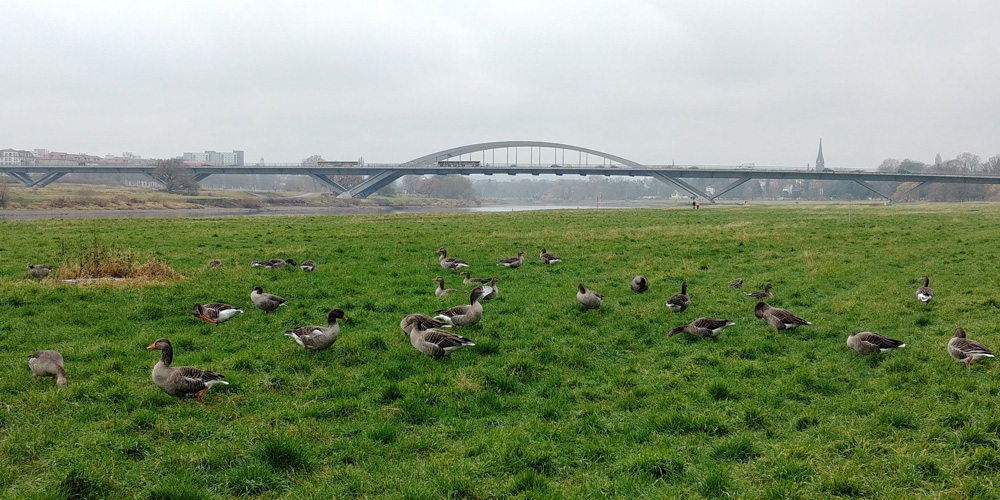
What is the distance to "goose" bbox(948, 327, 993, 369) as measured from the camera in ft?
27.3

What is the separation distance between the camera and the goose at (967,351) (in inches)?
328

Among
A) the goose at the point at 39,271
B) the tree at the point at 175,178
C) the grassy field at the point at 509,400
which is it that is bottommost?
the grassy field at the point at 509,400

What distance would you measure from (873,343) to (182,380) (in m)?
10.1

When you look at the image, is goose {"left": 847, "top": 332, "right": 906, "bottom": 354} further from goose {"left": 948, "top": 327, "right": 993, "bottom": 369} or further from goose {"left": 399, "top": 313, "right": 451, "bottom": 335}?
goose {"left": 399, "top": 313, "right": 451, "bottom": 335}

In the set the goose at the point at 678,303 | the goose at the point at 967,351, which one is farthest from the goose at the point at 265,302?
the goose at the point at 967,351

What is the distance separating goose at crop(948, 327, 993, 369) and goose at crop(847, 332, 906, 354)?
2.08 ft

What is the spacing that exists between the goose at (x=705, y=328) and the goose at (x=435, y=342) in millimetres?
4065

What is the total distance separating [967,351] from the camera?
27.7 feet

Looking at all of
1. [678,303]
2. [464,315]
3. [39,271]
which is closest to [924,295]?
[678,303]

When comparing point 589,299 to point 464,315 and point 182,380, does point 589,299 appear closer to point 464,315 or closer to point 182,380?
point 464,315

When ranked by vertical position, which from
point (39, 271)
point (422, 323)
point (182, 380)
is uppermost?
point (39, 271)

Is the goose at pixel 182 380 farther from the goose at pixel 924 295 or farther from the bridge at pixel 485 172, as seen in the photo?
the bridge at pixel 485 172

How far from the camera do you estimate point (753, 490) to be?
17.5 feet

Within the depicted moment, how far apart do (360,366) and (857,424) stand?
6.69 metres
